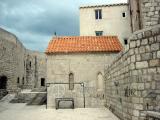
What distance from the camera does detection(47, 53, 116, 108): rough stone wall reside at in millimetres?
16766

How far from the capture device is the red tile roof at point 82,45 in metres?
17.4

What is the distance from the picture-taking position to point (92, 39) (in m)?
19.8

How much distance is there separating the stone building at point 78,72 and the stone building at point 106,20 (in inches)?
272

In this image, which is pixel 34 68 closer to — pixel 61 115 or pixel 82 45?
pixel 82 45

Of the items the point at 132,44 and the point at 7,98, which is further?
the point at 7,98

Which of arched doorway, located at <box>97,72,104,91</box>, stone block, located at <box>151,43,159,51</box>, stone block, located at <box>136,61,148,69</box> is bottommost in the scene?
arched doorway, located at <box>97,72,104,91</box>

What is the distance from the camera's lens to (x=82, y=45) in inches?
725

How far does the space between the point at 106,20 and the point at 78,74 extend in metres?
9.46

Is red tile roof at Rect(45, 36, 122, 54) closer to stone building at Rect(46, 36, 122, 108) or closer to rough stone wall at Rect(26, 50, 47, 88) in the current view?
stone building at Rect(46, 36, 122, 108)

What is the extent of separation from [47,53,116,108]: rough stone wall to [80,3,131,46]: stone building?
7.35 m

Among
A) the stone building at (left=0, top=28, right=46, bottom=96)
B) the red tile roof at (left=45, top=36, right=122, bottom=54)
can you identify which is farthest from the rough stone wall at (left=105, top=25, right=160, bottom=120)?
the stone building at (left=0, top=28, right=46, bottom=96)

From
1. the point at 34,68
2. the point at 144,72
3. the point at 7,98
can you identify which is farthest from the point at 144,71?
the point at 34,68

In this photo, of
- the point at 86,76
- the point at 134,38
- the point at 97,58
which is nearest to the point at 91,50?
the point at 97,58

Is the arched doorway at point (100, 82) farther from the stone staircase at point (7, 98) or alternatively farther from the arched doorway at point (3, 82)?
the arched doorway at point (3, 82)
